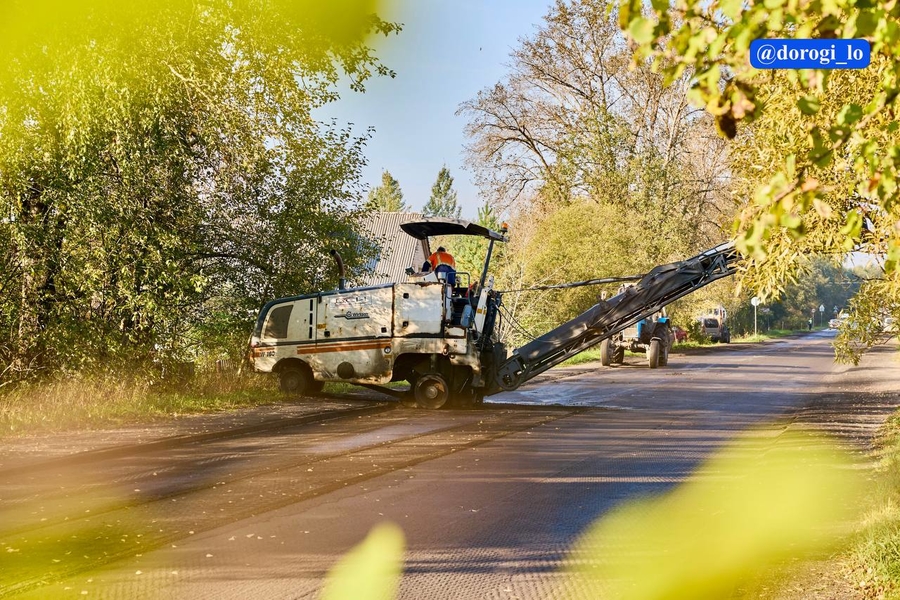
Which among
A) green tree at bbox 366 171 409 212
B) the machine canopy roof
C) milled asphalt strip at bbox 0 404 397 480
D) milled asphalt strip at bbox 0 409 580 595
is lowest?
milled asphalt strip at bbox 0 409 580 595

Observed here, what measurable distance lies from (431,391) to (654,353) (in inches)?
590

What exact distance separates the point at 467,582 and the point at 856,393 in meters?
17.7

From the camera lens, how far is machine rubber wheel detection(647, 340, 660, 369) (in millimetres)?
30953

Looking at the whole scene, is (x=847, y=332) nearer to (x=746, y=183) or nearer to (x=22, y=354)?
(x=746, y=183)

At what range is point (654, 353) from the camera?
31062 mm

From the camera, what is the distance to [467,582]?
6.40 metres

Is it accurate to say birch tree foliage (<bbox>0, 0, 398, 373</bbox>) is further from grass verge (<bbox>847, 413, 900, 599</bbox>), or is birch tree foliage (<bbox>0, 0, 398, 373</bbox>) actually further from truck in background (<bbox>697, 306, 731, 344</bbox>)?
truck in background (<bbox>697, 306, 731, 344</bbox>)

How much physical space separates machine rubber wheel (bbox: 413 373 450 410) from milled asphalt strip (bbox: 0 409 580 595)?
4.20 m

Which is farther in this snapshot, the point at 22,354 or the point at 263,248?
the point at 263,248

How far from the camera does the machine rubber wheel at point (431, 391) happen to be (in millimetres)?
17625

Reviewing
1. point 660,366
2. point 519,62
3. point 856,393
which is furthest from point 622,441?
point 519,62

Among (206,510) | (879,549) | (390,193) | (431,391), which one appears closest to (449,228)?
(431,391)

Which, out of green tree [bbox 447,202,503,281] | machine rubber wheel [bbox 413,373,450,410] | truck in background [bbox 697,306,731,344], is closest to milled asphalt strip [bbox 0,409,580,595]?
machine rubber wheel [bbox 413,373,450,410]

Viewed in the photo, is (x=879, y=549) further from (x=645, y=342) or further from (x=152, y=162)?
(x=645, y=342)
